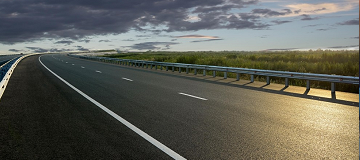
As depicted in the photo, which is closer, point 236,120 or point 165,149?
point 165,149

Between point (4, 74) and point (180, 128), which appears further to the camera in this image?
point (4, 74)

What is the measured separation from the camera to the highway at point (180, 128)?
554 centimetres

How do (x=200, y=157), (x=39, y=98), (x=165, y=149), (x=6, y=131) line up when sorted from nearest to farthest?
(x=200, y=157) < (x=165, y=149) < (x=6, y=131) < (x=39, y=98)

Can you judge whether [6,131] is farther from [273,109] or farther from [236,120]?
[273,109]

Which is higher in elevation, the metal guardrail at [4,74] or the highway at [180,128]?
the metal guardrail at [4,74]

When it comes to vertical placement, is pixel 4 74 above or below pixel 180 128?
above

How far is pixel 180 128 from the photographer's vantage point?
283 inches

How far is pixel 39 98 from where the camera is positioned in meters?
12.2

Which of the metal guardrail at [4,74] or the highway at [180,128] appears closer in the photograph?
the highway at [180,128]

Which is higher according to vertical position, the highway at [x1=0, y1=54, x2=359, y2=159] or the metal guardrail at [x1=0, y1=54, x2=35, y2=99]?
the metal guardrail at [x1=0, y1=54, x2=35, y2=99]

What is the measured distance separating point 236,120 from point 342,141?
247 centimetres

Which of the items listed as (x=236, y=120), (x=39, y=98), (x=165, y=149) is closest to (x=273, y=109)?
(x=236, y=120)

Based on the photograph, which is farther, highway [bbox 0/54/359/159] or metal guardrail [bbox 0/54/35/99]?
metal guardrail [bbox 0/54/35/99]

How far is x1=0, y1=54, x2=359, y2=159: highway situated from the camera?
5543 mm
